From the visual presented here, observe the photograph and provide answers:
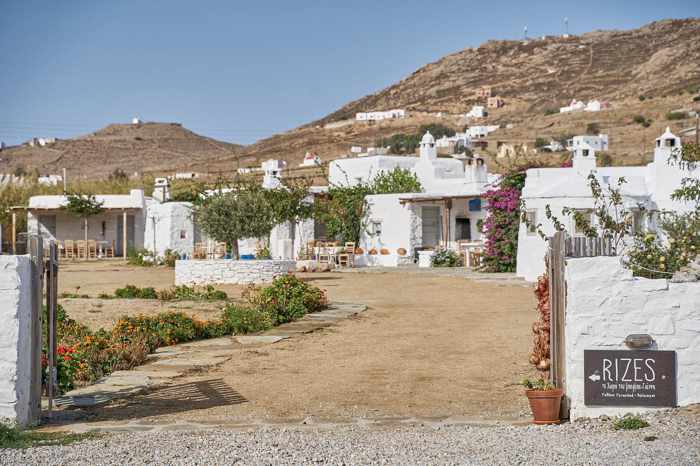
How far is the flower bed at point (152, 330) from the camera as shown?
30.7ft

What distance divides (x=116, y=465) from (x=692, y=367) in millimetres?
4410

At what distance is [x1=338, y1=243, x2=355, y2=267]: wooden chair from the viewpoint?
1182 inches

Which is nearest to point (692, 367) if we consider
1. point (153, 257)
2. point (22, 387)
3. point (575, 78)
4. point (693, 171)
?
point (22, 387)

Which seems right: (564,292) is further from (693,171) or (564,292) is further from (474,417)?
(693,171)

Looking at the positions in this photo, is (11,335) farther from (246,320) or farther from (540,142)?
(540,142)

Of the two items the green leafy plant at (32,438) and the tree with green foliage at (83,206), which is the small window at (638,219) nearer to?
the green leafy plant at (32,438)

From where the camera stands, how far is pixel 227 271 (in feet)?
72.2

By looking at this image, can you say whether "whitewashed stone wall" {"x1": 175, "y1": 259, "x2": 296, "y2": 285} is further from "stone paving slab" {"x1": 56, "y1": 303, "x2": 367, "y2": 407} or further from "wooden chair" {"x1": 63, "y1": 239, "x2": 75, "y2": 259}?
"wooden chair" {"x1": 63, "y1": 239, "x2": 75, "y2": 259}

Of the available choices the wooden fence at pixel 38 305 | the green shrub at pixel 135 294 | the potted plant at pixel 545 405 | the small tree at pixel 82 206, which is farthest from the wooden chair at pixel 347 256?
the potted plant at pixel 545 405

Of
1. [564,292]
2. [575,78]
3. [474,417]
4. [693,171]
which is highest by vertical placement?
[575,78]

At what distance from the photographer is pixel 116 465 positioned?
5.87 m

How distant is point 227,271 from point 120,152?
66187mm

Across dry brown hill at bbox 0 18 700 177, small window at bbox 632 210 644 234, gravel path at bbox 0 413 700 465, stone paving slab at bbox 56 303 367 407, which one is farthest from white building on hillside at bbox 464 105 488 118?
gravel path at bbox 0 413 700 465

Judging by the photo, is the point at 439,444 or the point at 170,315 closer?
the point at 439,444
